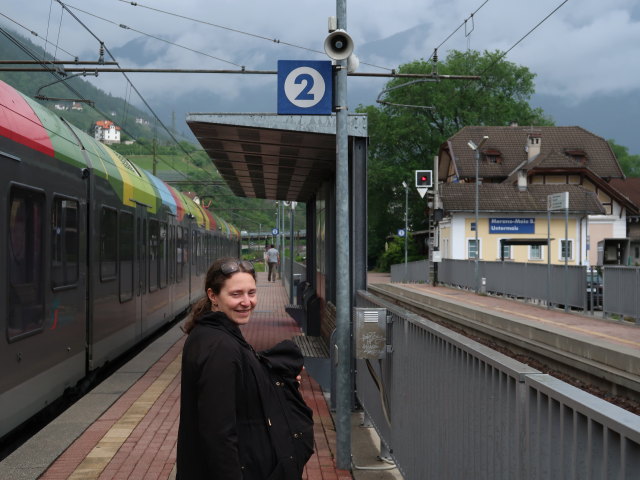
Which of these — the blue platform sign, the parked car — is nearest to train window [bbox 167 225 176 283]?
the parked car

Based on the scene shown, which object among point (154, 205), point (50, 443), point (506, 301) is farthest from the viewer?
point (506, 301)

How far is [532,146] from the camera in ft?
197

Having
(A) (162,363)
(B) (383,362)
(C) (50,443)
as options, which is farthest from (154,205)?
(B) (383,362)

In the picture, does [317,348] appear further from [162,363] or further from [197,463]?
[197,463]

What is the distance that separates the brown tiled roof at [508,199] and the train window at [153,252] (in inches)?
1421

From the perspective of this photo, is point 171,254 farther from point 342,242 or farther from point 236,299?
point 236,299

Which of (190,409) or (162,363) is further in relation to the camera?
(162,363)

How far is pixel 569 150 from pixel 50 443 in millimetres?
58705

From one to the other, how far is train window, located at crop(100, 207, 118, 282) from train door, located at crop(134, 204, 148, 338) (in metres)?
1.79

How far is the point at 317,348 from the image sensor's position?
425 inches

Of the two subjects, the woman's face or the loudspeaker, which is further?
the loudspeaker

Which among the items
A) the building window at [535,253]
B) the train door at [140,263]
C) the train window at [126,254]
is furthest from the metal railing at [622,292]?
the building window at [535,253]

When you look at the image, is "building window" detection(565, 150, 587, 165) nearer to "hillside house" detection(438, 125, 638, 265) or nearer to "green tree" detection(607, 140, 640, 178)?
"hillside house" detection(438, 125, 638, 265)

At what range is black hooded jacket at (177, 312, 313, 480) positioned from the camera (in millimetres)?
2848
